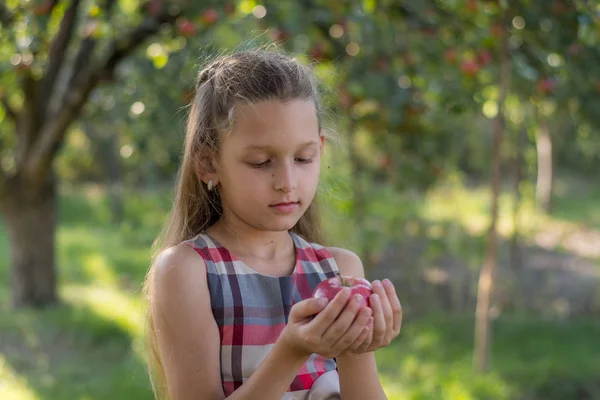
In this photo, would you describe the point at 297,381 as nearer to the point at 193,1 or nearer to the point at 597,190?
the point at 193,1

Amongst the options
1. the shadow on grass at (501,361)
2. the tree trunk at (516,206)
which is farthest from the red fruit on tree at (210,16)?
the tree trunk at (516,206)

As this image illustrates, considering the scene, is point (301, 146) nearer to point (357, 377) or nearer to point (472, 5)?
point (357, 377)

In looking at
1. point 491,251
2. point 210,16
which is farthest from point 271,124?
point 491,251

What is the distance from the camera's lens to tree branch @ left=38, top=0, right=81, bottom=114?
456 cm

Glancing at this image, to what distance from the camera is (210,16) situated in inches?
142

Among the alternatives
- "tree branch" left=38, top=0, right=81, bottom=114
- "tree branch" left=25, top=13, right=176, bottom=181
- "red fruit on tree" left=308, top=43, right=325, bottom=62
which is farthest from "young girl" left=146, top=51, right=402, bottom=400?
"tree branch" left=38, top=0, right=81, bottom=114

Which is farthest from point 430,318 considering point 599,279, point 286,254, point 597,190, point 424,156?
point 597,190

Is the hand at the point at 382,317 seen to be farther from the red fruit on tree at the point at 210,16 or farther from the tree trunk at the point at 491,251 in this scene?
the tree trunk at the point at 491,251

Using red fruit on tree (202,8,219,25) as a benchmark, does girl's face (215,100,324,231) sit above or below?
below

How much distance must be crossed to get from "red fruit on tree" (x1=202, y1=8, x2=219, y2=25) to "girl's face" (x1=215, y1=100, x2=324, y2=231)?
2328 mm

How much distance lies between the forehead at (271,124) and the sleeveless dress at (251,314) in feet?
0.64

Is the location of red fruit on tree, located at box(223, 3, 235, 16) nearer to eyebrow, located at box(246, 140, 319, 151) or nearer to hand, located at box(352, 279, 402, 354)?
eyebrow, located at box(246, 140, 319, 151)

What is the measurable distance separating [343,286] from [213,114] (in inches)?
14.7

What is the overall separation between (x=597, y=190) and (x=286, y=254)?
42.1ft
